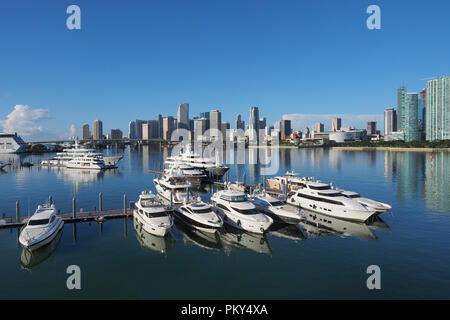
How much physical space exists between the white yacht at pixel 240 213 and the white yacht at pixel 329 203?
10.7 m

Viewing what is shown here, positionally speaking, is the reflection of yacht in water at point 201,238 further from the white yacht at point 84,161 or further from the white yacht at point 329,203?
the white yacht at point 84,161

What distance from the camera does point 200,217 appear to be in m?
31.0

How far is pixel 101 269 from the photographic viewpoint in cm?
2252

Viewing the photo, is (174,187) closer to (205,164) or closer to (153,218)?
(153,218)

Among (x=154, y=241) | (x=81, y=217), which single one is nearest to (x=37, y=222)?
(x=81, y=217)

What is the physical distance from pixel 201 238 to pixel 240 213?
5154 mm

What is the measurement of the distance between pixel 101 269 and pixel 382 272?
71.6ft

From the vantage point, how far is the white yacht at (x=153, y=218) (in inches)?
1139

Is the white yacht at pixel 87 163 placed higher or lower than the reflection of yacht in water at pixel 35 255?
higher

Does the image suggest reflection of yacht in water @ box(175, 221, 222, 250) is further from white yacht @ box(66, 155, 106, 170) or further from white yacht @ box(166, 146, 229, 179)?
white yacht @ box(66, 155, 106, 170)

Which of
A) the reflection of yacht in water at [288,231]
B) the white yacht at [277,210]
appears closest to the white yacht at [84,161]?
the white yacht at [277,210]

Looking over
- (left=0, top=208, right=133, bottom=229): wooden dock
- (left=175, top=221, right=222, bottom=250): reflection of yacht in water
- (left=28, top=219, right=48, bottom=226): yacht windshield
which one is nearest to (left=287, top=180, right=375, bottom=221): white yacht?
(left=175, top=221, right=222, bottom=250): reflection of yacht in water

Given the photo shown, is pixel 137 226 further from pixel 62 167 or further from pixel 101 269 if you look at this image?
pixel 62 167
